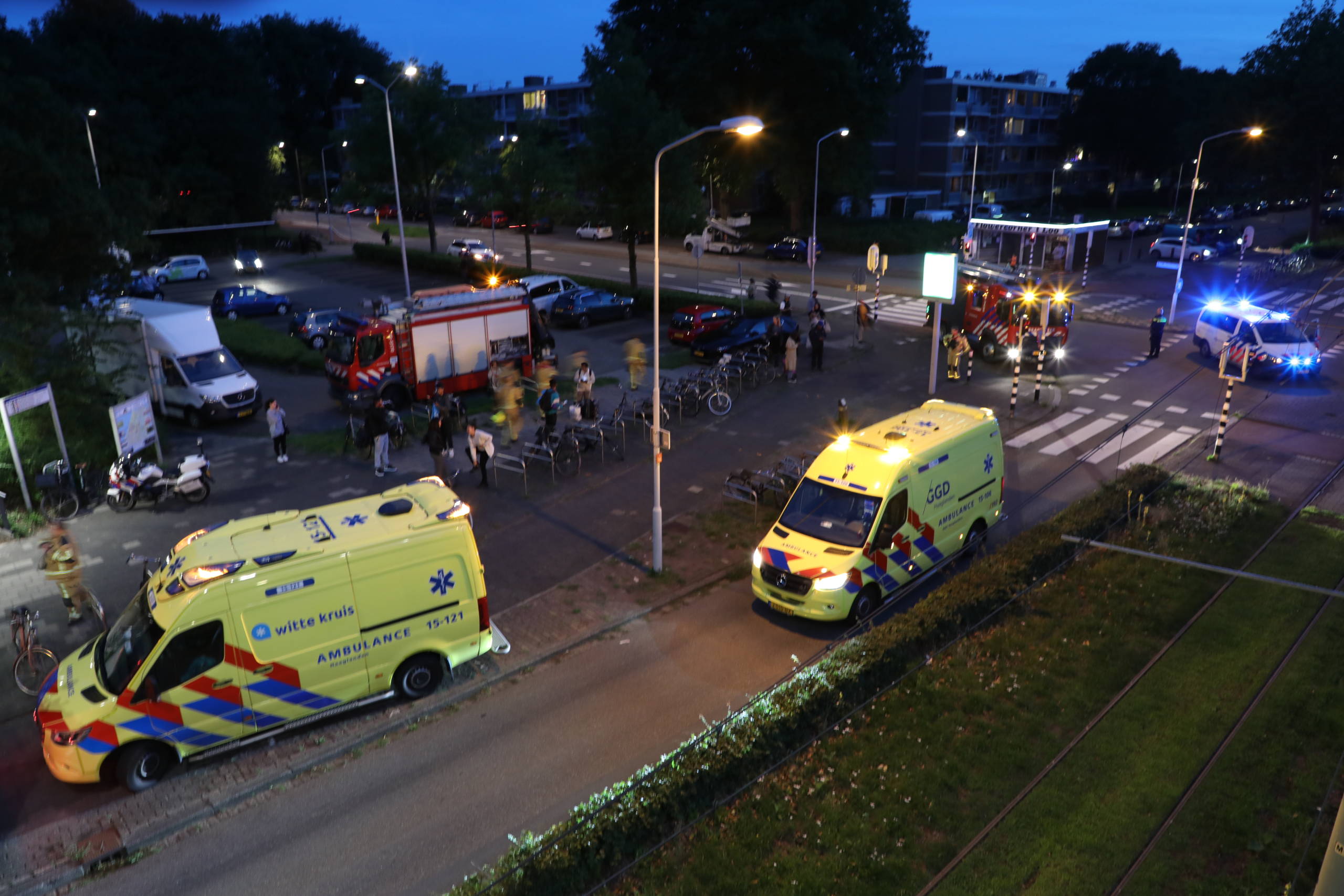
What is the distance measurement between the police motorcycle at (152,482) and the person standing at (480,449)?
201 inches

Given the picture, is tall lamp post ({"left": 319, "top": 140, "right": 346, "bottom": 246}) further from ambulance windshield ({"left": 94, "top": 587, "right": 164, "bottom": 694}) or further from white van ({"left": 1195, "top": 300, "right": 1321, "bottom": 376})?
ambulance windshield ({"left": 94, "top": 587, "right": 164, "bottom": 694})

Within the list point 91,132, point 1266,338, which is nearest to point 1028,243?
point 1266,338

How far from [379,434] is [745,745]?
40.7ft

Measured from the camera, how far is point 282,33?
94.6m

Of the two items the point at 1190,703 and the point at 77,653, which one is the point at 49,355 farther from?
the point at 1190,703

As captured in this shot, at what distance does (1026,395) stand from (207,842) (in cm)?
2165

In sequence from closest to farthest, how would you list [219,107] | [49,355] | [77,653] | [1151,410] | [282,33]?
[77,653] < [49,355] < [1151,410] < [219,107] < [282,33]

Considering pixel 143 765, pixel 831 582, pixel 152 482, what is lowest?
pixel 143 765

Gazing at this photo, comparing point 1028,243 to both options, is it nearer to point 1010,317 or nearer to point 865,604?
point 1010,317

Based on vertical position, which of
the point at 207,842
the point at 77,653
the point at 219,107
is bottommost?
the point at 207,842

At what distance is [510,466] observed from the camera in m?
18.7

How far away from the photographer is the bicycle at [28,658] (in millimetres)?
11422

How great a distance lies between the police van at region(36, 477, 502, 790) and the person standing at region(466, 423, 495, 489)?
6.69 metres

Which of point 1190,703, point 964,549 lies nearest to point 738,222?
point 964,549
